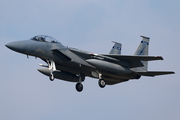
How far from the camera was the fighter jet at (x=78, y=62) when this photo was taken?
20547mm

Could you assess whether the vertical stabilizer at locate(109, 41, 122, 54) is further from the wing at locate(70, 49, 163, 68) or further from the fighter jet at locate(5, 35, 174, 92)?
the wing at locate(70, 49, 163, 68)

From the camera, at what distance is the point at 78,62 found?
2138 cm

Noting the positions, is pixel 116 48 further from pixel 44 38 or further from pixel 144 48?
pixel 44 38

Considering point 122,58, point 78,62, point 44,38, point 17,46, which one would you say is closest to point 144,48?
point 122,58

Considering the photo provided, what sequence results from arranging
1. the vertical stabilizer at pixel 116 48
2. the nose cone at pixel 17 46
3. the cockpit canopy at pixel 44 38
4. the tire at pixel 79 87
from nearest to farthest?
1. the nose cone at pixel 17 46
2. the cockpit canopy at pixel 44 38
3. the tire at pixel 79 87
4. the vertical stabilizer at pixel 116 48

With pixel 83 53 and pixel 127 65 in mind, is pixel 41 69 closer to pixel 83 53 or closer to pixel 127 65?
pixel 83 53

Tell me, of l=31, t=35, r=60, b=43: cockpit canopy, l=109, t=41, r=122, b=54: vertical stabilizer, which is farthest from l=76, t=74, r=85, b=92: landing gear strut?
l=109, t=41, r=122, b=54: vertical stabilizer

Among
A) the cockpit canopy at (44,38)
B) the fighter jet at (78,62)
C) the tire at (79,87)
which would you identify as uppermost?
the cockpit canopy at (44,38)

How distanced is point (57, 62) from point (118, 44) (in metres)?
8.75

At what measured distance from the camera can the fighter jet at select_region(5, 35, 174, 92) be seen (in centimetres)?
2055

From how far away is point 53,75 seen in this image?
69.9 ft

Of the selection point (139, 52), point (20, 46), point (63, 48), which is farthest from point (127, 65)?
point (20, 46)

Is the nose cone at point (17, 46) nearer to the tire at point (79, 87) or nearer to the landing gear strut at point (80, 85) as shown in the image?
the landing gear strut at point (80, 85)


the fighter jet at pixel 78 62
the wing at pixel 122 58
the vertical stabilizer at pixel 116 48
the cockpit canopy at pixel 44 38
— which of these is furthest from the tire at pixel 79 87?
the vertical stabilizer at pixel 116 48
